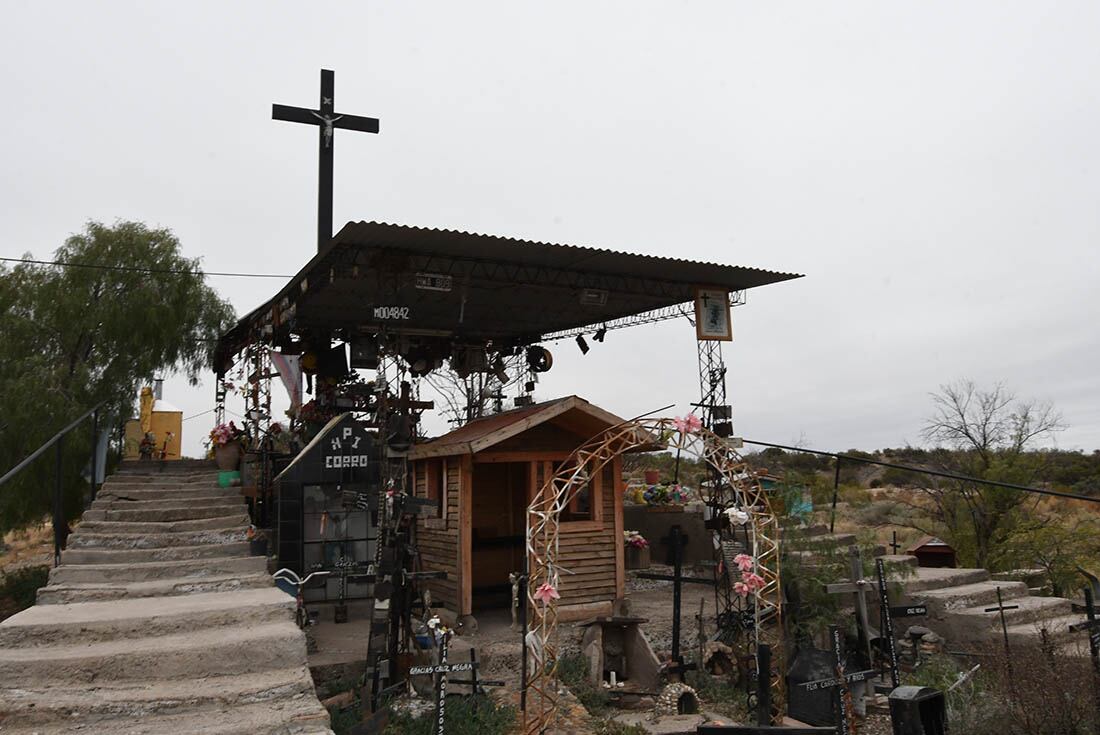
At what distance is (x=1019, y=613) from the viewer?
36.3ft

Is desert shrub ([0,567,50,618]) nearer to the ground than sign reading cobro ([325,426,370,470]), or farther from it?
nearer to the ground

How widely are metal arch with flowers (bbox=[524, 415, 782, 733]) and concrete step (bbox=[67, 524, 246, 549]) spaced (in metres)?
3.94

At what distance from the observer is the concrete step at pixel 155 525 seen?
9344 millimetres

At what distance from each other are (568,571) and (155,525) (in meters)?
5.41

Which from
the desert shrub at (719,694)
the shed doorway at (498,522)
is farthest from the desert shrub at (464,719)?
the shed doorway at (498,522)

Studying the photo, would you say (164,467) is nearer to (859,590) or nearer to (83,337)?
(83,337)

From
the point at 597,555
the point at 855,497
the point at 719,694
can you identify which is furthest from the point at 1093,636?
the point at 855,497

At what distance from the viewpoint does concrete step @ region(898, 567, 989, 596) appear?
1166 cm

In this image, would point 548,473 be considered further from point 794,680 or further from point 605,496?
point 794,680

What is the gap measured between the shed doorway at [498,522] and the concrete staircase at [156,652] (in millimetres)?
6136

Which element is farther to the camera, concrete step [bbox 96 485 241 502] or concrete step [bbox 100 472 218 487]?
concrete step [bbox 100 472 218 487]

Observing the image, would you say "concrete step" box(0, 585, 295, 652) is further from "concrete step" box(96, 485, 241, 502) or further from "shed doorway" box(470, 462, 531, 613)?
"shed doorway" box(470, 462, 531, 613)

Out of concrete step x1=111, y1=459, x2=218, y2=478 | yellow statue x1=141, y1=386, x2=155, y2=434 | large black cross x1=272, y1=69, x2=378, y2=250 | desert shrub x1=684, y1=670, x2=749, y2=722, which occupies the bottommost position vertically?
desert shrub x1=684, y1=670, x2=749, y2=722

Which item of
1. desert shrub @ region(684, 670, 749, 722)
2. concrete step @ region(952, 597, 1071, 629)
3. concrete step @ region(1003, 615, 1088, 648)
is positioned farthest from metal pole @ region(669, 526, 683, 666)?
concrete step @ region(1003, 615, 1088, 648)
